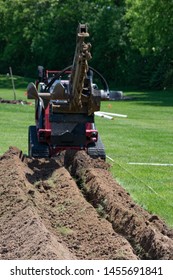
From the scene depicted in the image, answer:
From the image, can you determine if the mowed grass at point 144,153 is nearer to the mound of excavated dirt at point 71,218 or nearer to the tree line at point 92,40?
the mound of excavated dirt at point 71,218

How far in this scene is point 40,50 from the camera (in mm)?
75688

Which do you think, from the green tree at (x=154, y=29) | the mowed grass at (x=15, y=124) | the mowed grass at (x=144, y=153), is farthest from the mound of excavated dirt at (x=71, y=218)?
the green tree at (x=154, y=29)

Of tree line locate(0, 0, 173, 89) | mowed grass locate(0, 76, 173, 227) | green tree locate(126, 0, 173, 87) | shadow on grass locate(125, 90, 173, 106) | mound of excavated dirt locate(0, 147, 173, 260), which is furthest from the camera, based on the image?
tree line locate(0, 0, 173, 89)

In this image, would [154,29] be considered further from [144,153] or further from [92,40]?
[144,153]

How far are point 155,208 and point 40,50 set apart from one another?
207 feet

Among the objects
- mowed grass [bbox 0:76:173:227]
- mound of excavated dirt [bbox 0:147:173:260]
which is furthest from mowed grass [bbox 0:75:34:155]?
mound of excavated dirt [bbox 0:147:173:260]

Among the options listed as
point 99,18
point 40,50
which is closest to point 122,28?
point 99,18

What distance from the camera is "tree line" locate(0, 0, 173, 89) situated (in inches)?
2702

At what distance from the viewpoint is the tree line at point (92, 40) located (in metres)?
68.6

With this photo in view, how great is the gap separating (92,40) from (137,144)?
4902 cm

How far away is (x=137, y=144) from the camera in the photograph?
23641mm

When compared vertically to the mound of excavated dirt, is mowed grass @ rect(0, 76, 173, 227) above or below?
below

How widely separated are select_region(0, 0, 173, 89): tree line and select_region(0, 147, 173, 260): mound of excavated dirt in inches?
1847

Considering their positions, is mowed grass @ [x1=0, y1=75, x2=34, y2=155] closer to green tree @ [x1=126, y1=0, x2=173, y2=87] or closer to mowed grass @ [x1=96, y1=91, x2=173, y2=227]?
mowed grass @ [x1=96, y1=91, x2=173, y2=227]
